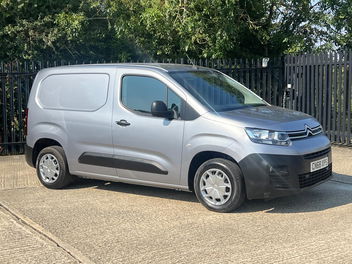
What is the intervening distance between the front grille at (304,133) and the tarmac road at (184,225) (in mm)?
888

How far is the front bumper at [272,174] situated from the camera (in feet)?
18.4

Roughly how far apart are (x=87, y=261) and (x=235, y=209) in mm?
2082

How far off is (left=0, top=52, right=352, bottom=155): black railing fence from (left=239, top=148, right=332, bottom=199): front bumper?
518 centimetres

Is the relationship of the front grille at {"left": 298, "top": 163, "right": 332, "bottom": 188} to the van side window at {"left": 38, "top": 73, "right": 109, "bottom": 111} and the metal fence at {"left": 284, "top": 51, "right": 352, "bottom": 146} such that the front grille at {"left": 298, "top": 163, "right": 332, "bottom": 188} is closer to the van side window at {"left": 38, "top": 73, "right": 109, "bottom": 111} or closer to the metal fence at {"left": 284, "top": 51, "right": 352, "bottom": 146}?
the van side window at {"left": 38, "top": 73, "right": 109, "bottom": 111}

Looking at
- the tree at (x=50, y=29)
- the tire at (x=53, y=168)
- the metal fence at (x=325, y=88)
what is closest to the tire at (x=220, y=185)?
the tire at (x=53, y=168)

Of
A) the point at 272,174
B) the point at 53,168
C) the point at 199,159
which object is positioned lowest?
the point at 53,168

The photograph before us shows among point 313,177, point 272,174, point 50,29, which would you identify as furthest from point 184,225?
point 50,29

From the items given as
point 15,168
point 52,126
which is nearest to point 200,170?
point 52,126

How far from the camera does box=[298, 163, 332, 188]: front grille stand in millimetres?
5781

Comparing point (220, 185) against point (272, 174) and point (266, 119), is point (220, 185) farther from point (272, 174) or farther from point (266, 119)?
point (266, 119)

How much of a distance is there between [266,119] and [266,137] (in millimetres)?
321

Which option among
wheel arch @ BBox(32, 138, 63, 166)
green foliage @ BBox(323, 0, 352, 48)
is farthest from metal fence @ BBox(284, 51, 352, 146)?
wheel arch @ BBox(32, 138, 63, 166)

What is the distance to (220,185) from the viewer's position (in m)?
5.84

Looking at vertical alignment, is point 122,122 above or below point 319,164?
above
